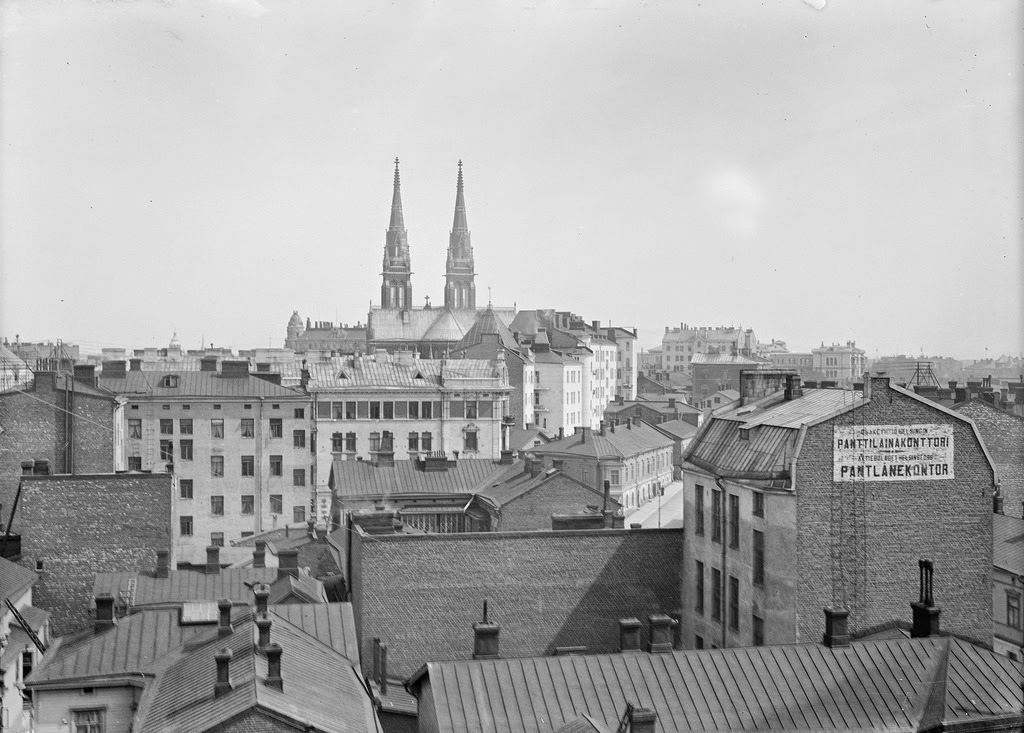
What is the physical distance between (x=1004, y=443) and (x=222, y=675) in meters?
40.0

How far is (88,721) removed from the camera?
25859 mm

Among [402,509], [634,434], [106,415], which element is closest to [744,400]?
[402,509]

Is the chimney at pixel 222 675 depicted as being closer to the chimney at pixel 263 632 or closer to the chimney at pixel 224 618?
the chimney at pixel 263 632

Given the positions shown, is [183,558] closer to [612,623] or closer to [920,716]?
[612,623]

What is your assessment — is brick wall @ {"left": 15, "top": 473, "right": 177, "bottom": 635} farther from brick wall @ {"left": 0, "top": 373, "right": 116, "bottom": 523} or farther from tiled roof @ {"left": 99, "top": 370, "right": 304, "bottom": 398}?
tiled roof @ {"left": 99, "top": 370, "right": 304, "bottom": 398}

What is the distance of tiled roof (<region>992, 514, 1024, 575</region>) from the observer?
3756 centimetres

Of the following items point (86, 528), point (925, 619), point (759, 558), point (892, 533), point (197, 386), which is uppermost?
point (197, 386)

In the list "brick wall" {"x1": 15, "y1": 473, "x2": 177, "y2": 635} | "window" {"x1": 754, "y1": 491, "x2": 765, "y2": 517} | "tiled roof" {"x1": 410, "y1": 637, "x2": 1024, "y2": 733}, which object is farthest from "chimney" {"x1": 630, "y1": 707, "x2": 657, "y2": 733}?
"brick wall" {"x1": 15, "y1": 473, "x2": 177, "y2": 635}

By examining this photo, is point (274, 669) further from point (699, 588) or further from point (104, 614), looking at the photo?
point (699, 588)

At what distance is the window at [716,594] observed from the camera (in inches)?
1305

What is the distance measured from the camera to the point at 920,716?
22953 millimetres

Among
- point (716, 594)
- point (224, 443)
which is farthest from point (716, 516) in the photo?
point (224, 443)

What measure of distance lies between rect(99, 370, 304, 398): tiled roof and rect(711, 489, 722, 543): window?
42955mm

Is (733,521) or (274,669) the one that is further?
(733,521)
